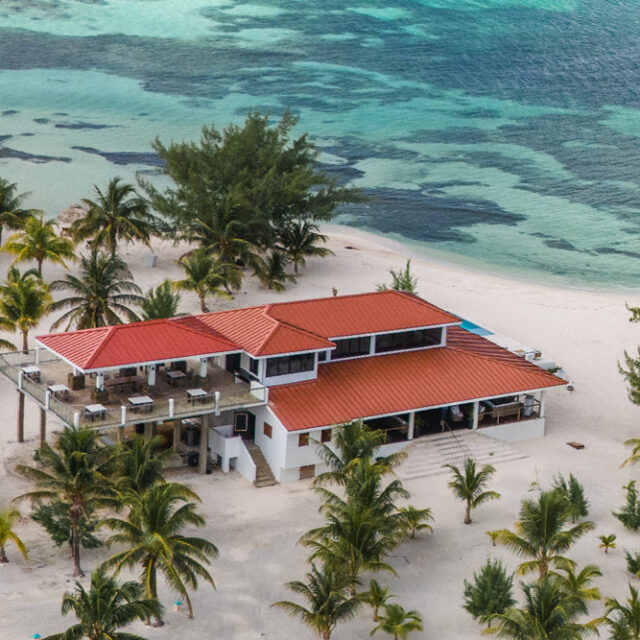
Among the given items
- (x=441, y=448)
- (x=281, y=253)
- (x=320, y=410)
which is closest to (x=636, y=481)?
(x=441, y=448)

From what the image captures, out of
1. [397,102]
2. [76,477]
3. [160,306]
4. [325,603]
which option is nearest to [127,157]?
[397,102]

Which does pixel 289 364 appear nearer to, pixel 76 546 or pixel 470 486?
pixel 470 486

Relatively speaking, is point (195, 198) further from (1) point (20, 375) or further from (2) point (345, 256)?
(1) point (20, 375)

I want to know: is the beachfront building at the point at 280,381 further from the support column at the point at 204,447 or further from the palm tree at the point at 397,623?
the palm tree at the point at 397,623

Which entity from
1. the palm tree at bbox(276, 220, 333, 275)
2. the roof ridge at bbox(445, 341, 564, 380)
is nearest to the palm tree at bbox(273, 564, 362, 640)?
the roof ridge at bbox(445, 341, 564, 380)

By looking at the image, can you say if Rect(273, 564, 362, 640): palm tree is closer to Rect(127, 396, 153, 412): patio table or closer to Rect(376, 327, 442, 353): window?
Rect(127, 396, 153, 412): patio table

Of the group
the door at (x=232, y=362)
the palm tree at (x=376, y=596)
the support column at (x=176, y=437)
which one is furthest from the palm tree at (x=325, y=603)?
the door at (x=232, y=362)
